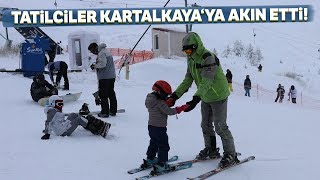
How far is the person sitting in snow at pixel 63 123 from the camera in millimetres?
7207

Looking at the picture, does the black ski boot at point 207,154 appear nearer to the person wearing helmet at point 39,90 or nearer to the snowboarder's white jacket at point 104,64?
the snowboarder's white jacket at point 104,64

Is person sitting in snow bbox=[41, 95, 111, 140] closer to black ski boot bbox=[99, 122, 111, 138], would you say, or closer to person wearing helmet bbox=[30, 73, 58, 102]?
black ski boot bbox=[99, 122, 111, 138]

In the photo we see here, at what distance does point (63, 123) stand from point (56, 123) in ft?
0.37

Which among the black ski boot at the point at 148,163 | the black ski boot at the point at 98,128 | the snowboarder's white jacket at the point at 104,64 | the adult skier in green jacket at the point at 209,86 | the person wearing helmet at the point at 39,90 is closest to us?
the adult skier in green jacket at the point at 209,86

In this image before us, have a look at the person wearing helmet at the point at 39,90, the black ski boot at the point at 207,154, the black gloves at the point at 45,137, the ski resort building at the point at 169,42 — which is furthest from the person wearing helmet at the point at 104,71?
the ski resort building at the point at 169,42

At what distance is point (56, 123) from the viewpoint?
7188mm

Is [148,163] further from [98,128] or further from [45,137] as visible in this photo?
[45,137]

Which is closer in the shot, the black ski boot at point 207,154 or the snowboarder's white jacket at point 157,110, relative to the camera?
the snowboarder's white jacket at point 157,110

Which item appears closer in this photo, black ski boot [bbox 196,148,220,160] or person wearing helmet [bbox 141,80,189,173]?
person wearing helmet [bbox 141,80,189,173]

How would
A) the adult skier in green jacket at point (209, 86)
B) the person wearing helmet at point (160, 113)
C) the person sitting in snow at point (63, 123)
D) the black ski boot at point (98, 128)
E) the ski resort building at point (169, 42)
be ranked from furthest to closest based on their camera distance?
1. the ski resort building at point (169, 42)
2. the black ski boot at point (98, 128)
3. the person sitting in snow at point (63, 123)
4. the adult skier in green jacket at point (209, 86)
5. the person wearing helmet at point (160, 113)

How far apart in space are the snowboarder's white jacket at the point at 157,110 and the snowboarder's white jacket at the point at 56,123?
2136mm

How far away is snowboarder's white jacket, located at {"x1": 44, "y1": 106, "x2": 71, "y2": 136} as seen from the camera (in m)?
7.20

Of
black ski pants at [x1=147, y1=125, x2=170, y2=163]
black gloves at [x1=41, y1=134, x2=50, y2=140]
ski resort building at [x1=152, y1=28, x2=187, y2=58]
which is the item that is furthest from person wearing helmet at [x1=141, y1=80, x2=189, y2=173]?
ski resort building at [x1=152, y1=28, x2=187, y2=58]

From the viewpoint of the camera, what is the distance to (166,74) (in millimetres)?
24938
